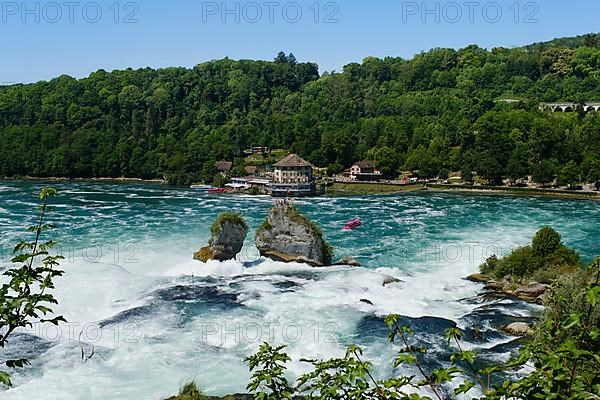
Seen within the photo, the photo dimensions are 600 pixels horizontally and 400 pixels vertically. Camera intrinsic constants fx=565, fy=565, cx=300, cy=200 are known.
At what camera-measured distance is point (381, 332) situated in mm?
21516

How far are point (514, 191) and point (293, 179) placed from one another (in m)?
25.6

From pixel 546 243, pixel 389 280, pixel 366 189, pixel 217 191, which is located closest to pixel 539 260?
pixel 546 243

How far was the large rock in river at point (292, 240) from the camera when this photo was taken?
103 ft

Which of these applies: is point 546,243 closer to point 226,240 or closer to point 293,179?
point 226,240

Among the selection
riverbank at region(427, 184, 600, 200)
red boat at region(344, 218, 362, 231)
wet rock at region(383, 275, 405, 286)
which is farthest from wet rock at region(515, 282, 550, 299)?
riverbank at region(427, 184, 600, 200)


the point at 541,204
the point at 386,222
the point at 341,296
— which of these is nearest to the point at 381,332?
the point at 341,296

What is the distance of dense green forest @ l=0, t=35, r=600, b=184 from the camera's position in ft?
244

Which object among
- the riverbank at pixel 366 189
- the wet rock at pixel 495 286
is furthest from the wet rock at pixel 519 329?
the riverbank at pixel 366 189

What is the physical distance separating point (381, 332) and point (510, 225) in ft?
86.9

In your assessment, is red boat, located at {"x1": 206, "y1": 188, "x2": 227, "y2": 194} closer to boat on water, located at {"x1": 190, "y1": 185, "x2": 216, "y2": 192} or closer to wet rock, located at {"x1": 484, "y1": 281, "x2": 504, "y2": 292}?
boat on water, located at {"x1": 190, "y1": 185, "x2": 216, "y2": 192}

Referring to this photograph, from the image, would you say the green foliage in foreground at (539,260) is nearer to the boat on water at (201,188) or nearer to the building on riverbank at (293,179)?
the building on riverbank at (293,179)

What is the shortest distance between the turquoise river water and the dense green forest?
2671 centimetres

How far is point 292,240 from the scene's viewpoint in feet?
105

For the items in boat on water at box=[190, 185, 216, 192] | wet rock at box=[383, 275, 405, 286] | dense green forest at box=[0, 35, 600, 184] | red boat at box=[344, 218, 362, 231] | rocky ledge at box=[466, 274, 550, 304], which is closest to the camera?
rocky ledge at box=[466, 274, 550, 304]
